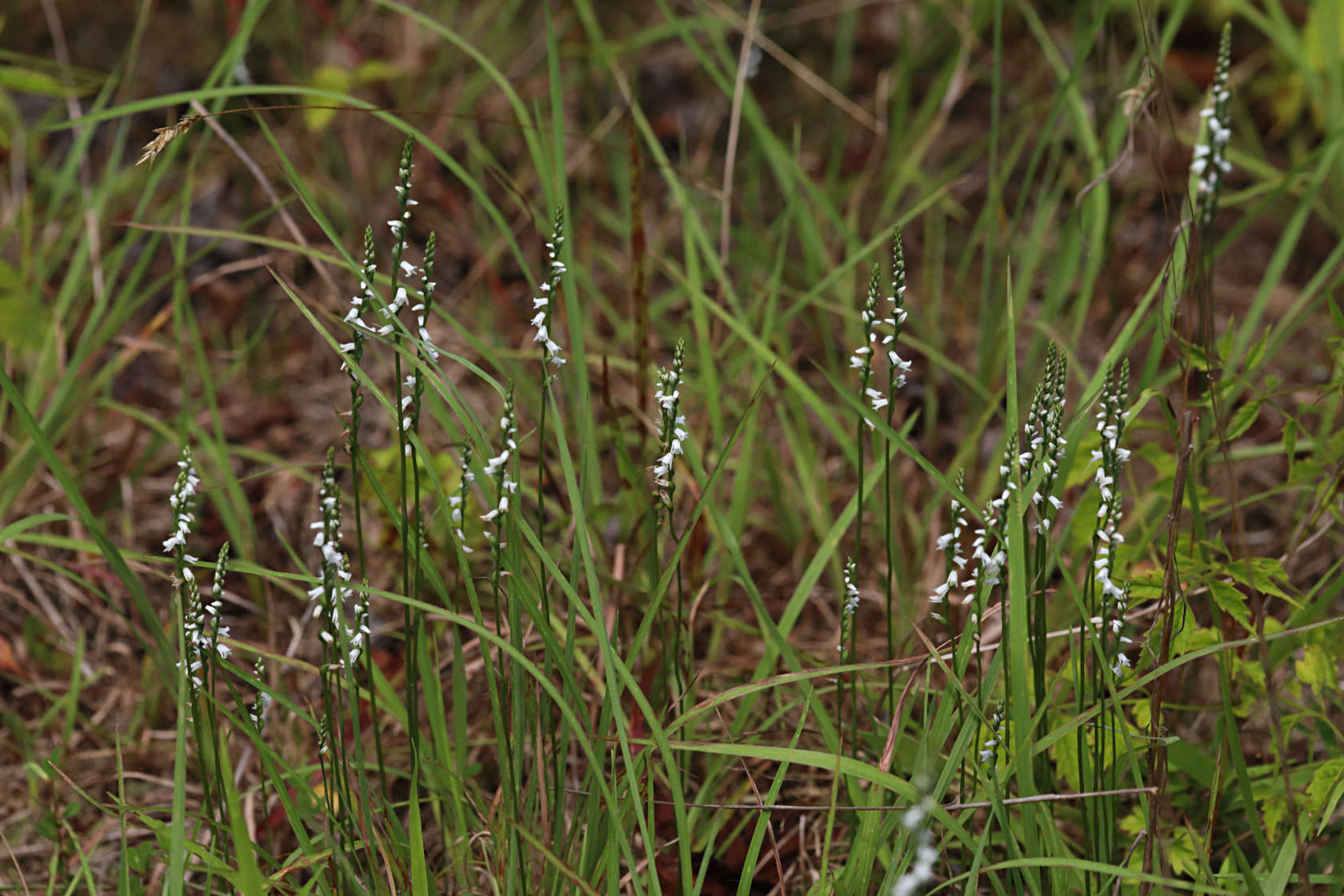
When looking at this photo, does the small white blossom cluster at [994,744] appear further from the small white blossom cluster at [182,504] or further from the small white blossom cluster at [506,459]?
the small white blossom cluster at [182,504]

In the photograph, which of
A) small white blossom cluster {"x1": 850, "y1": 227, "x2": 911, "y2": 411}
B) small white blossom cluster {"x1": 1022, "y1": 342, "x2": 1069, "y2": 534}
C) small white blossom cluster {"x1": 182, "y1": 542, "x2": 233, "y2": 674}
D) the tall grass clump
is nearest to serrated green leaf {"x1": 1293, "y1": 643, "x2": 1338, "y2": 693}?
the tall grass clump

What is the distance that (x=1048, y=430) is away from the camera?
52.8 inches

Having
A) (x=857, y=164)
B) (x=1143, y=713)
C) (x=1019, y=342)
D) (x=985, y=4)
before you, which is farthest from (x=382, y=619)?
(x=985, y=4)

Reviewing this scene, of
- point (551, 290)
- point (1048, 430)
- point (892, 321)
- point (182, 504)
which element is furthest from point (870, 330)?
point (182, 504)

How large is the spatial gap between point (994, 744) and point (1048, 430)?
0.42 metres

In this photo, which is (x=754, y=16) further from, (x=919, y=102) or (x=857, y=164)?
(x=919, y=102)

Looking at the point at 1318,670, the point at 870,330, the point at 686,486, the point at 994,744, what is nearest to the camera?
the point at 870,330

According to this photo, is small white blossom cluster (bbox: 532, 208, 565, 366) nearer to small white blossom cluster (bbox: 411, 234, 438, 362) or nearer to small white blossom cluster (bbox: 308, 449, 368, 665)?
small white blossom cluster (bbox: 411, 234, 438, 362)

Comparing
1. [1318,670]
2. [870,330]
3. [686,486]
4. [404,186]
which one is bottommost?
[1318,670]

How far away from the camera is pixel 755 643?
234 cm

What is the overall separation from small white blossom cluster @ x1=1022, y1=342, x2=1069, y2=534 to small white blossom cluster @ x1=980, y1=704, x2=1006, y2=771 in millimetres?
249

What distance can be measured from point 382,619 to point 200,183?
5.79ft

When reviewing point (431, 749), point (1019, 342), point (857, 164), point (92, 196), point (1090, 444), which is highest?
point (857, 164)

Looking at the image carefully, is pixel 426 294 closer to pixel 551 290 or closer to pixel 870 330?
pixel 551 290
